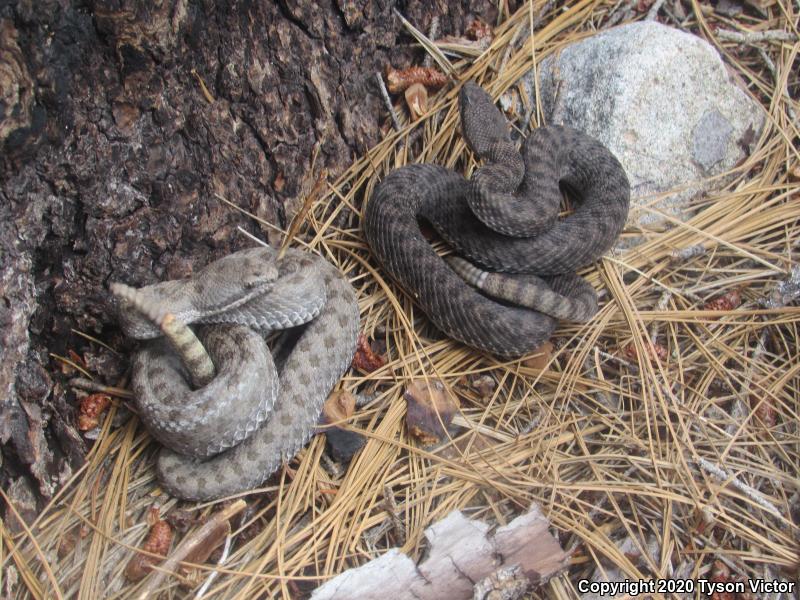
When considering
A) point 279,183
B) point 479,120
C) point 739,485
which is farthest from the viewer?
point 479,120

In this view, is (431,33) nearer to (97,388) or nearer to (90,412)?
(97,388)

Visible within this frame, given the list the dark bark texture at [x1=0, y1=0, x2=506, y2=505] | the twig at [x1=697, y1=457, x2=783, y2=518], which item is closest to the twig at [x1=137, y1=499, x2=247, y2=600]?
the dark bark texture at [x1=0, y1=0, x2=506, y2=505]

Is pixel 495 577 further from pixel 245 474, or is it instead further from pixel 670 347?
pixel 670 347

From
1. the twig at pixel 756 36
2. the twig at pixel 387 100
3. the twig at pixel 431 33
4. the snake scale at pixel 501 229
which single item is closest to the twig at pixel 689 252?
the snake scale at pixel 501 229

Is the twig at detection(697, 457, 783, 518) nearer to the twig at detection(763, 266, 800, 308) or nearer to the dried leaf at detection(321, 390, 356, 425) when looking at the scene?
the twig at detection(763, 266, 800, 308)

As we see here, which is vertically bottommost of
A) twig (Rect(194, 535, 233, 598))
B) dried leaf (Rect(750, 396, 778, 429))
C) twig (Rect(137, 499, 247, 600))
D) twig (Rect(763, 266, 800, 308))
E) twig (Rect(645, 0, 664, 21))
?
dried leaf (Rect(750, 396, 778, 429))

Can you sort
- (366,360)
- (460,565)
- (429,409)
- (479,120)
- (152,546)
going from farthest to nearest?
1. (479,120)
2. (366,360)
3. (429,409)
4. (152,546)
5. (460,565)

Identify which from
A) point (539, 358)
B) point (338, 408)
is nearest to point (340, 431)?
point (338, 408)
